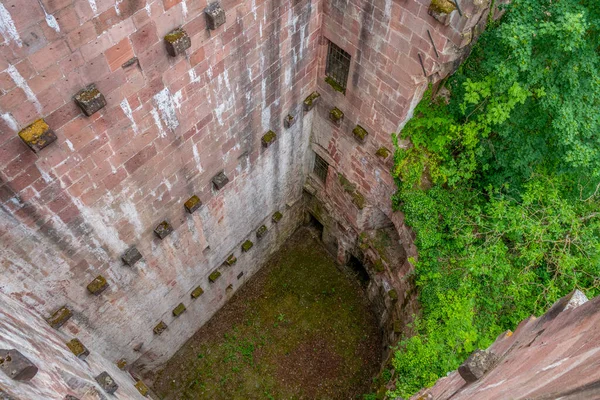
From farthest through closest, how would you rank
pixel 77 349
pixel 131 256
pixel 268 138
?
pixel 268 138 < pixel 131 256 < pixel 77 349

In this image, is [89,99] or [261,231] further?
[261,231]

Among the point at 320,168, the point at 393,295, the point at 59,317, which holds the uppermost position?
the point at 320,168

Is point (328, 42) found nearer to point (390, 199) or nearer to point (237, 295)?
point (390, 199)

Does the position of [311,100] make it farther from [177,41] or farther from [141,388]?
[141,388]

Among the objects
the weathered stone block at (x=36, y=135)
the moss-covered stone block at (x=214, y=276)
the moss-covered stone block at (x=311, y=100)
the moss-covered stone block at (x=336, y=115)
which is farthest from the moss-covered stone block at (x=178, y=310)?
the weathered stone block at (x=36, y=135)

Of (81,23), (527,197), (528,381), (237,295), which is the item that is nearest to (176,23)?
(81,23)

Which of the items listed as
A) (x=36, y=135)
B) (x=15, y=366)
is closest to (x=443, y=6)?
(x=36, y=135)
